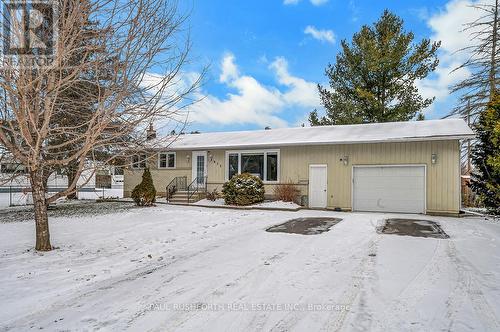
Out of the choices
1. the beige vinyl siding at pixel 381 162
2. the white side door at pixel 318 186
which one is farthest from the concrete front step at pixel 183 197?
the white side door at pixel 318 186

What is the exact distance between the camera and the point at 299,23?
655 inches

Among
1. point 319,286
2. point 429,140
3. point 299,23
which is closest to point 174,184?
point 299,23

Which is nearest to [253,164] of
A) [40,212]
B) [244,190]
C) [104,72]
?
[244,190]

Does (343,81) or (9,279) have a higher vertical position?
(343,81)

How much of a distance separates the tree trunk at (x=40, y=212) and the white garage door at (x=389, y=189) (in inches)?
428

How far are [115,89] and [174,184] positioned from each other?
12641 mm

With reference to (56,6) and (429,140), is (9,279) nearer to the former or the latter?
(56,6)

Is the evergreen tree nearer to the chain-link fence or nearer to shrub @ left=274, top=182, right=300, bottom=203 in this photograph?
shrub @ left=274, top=182, right=300, bottom=203

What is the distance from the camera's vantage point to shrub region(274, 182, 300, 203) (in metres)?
14.6

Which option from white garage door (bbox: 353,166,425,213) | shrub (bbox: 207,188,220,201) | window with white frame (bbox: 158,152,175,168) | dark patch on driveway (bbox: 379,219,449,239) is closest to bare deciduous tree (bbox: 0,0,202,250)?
dark patch on driveway (bbox: 379,219,449,239)

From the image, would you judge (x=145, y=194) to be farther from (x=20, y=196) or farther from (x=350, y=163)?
(x=20, y=196)

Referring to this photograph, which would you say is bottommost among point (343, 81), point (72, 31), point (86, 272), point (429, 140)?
point (86, 272)

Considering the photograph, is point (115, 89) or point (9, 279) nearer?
point (9, 279)

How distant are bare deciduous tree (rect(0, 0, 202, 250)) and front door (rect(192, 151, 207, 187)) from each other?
10971 mm
